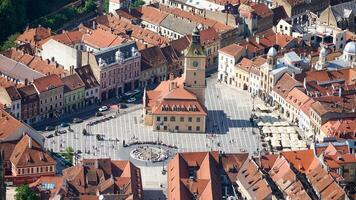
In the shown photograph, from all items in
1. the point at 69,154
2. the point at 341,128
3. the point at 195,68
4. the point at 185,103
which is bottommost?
the point at 69,154

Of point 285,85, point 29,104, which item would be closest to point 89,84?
point 29,104

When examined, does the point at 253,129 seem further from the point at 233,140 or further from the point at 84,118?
the point at 84,118

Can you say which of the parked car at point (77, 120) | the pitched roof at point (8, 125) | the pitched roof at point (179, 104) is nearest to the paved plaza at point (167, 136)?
the parked car at point (77, 120)

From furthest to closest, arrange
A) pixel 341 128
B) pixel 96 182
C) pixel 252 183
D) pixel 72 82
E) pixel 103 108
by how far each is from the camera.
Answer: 1. pixel 103 108
2. pixel 72 82
3. pixel 341 128
4. pixel 252 183
5. pixel 96 182

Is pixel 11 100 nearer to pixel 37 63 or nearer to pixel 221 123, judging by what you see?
pixel 37 63

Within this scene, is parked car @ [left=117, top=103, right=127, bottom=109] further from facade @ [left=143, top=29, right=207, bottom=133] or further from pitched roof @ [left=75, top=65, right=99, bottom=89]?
facade @ [left=143, top=29, right=207, bottom=133]

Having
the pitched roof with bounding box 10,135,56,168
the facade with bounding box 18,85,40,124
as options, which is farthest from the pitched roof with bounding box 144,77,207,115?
the pitched roof with bounding box 10,135,56,168

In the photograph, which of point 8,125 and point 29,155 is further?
point 8,125

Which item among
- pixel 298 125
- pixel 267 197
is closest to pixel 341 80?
pixel 298 125
